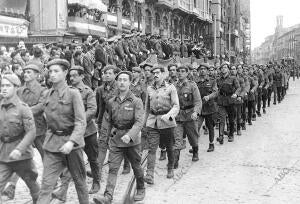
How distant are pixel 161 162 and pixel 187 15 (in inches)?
1553

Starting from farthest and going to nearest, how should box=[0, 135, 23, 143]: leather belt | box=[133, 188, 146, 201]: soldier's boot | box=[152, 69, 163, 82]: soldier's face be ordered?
box=[152, 69, 163, 82]: soldier's face, box=[133, 188, 146, 201]: soldier's boot, box=[0, 135, 23, 143]: leather belt

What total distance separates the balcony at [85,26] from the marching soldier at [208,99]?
44.7 feet

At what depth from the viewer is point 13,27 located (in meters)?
20.5

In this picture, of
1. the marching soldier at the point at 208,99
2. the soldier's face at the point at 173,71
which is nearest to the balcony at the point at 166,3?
the marching soldier at the point at 208,99

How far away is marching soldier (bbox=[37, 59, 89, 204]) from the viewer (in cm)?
527

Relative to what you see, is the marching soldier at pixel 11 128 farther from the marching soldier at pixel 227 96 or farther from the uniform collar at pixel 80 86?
the marching soldier at pixel 227 96

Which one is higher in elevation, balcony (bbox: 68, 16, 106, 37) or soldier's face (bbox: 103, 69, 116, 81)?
balcony (bbox: 68, 16, 106, 37)

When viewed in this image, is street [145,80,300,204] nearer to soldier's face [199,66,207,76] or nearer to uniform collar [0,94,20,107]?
soldier's face [199,66,207,76]

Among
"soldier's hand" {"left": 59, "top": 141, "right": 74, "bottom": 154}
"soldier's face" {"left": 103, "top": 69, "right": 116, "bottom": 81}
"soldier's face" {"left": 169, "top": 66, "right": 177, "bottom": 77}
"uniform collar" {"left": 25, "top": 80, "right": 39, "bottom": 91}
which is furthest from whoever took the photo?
"soldier's face" {"left": 169, "top": 66, "right": 177, "bottom": 77}

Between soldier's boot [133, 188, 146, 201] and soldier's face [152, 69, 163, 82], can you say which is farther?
soldier's face [152, 69, 163, 82]

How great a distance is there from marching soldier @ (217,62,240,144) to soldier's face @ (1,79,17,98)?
7125 millimetres

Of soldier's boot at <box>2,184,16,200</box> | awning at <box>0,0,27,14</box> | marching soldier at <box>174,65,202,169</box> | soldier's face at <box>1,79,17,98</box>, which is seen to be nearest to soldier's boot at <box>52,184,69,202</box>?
soldier's boot at <box>2,184,16,200</box>

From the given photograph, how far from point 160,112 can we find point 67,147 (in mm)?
3063

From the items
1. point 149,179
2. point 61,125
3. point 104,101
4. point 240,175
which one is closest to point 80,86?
point 104,101
